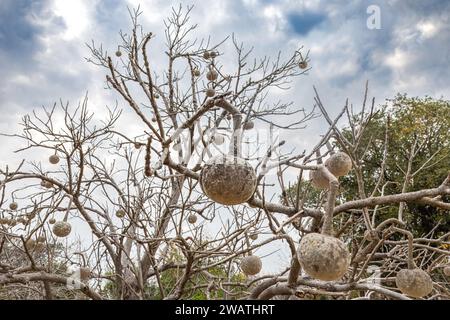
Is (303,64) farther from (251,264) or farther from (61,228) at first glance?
(61,228)

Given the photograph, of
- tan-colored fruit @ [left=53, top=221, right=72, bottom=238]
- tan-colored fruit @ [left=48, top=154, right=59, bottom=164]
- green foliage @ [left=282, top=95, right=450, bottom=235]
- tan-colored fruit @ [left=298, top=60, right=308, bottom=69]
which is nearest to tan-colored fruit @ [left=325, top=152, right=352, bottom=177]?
tan-colored fruit @ [left=53, top=221, right=72, bottom=238]

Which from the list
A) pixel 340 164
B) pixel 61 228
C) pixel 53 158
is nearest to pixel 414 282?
pixel 340 164

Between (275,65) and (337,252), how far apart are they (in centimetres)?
622

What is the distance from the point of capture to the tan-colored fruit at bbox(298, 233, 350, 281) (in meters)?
1.24

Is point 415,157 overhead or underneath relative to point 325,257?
overhead

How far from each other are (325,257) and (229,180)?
1.37 ft

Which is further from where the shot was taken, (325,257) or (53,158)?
(53,158)

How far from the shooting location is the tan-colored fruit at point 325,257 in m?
1.24

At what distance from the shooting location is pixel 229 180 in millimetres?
1360

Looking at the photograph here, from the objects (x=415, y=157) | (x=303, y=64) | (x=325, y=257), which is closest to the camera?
(x=325, y=257)

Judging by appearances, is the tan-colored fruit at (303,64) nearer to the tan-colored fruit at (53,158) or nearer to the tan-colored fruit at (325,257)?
the tan-colored fruit at (53,158)
